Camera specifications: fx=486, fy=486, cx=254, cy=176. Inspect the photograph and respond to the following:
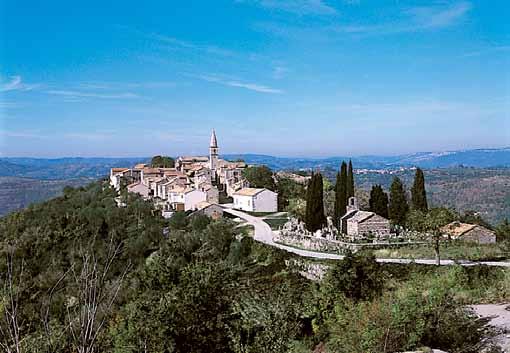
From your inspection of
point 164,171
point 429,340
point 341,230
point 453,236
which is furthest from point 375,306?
point 164,171

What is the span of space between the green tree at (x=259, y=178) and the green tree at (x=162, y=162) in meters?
16.5

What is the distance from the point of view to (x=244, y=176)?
46.5 metres

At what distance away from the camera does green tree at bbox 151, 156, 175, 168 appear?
60156mm

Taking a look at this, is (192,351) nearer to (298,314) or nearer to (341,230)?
(298,314)

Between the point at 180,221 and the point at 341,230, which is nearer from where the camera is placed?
the point at 341,230

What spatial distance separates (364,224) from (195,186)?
21247 millimetres

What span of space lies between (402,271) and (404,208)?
11.6 metres

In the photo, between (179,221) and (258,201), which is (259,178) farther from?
(179,221)

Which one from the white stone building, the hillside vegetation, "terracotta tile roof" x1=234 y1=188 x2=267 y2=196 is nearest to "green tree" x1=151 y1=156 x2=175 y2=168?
the white stone building

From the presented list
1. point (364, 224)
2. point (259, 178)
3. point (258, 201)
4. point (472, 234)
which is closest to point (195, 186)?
point (259, 178)

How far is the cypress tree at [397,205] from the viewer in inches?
1080

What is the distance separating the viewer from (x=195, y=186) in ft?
145

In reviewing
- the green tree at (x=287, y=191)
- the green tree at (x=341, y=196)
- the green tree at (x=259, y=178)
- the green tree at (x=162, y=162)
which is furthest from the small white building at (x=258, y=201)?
the green tree at (x=162, y=162)

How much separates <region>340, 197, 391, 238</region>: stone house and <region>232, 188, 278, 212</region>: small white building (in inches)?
508
